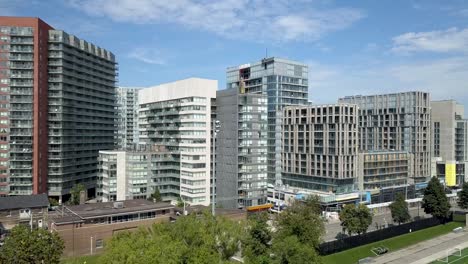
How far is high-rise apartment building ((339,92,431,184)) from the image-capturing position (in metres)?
122

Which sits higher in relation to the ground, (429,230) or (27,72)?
(27,72)

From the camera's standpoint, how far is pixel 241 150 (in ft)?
305

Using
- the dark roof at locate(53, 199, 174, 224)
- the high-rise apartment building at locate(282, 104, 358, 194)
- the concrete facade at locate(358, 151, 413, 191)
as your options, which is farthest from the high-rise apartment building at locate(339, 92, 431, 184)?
the dark roof at locate(53, 199, 174, 224)

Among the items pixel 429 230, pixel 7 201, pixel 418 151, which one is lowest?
pixel 429 230

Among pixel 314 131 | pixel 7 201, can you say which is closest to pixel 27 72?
pixel 7 201

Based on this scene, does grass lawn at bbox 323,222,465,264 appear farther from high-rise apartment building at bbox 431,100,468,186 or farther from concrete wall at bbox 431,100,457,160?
concrete wall at bbox 431,100,457,160

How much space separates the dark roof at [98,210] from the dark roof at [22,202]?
52.3 feet

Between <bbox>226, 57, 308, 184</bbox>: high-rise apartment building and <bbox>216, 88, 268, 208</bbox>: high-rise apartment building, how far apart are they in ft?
59.6

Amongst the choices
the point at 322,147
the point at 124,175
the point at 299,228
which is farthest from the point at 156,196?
the point at 299,228

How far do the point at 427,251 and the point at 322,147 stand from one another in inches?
1545

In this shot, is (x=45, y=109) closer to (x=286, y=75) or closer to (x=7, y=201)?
(x=7, y=201)

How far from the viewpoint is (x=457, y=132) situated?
142 metres

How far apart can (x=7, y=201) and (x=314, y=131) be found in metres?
73.8

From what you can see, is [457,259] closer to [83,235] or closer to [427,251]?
[427,251]
